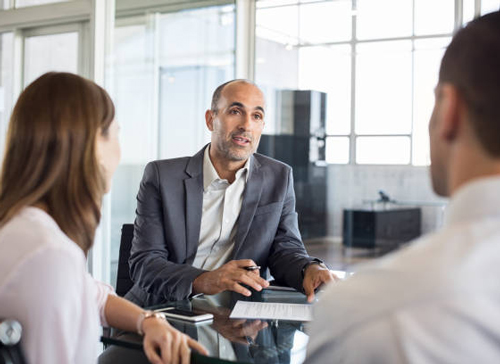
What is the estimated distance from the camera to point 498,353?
2.65 ft

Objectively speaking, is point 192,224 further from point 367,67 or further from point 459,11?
point 459,11

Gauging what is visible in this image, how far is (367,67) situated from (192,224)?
2.19 meters

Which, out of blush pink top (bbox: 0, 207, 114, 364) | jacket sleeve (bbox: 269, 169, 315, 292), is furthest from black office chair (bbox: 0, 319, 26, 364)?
jacket sleeve (bbox: 269, 169, 315, 292)

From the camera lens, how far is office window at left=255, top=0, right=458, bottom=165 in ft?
12.9

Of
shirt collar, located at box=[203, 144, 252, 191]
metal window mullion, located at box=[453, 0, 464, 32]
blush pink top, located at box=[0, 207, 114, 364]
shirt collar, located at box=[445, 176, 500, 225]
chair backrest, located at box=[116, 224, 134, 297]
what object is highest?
metal window mullion, located at box=[453, 0, 464, 32]

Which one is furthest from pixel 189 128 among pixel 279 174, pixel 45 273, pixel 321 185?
pixel 45 273

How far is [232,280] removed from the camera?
201 cm

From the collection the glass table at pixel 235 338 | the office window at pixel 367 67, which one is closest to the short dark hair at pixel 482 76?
the glass table at pixel 235 338

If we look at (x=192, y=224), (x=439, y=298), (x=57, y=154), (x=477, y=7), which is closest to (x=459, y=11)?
(x=477, y=7)

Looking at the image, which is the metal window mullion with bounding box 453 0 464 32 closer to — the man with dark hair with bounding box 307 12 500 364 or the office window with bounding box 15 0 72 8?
the office window with bounding box 15 0 72 8

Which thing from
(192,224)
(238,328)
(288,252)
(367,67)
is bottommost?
(238,328)

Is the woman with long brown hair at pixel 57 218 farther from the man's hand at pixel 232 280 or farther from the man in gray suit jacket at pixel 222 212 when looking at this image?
the man in gray suit jacket at pixel 222 212

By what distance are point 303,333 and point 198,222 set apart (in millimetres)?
1011

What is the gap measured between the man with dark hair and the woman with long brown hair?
1.85 ft
